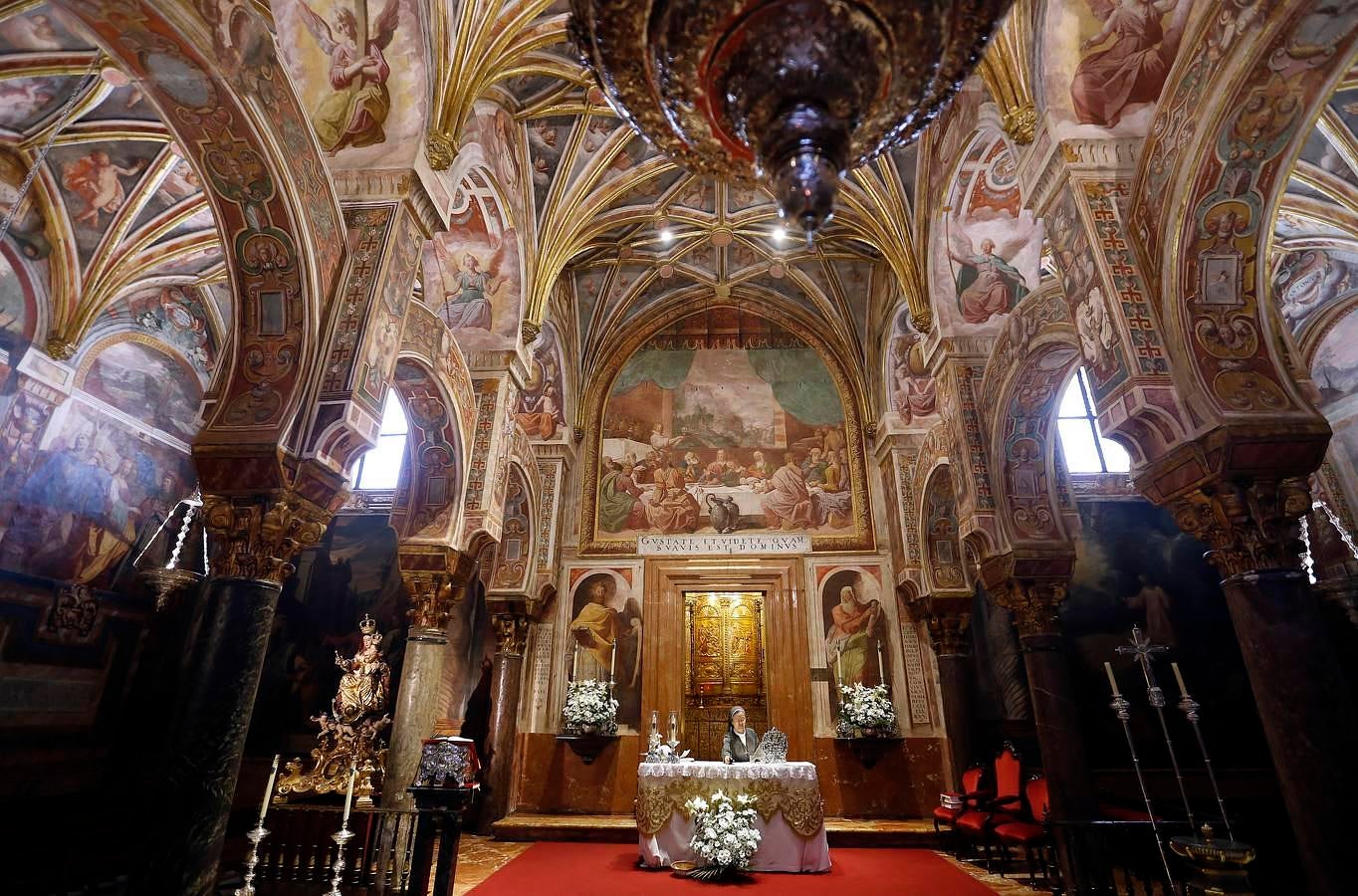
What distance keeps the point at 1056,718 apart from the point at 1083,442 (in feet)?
27.2

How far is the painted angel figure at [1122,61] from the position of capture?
5.20 meters

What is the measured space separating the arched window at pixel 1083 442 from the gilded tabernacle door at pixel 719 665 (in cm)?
695

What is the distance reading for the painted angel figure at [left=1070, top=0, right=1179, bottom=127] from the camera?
5.20m

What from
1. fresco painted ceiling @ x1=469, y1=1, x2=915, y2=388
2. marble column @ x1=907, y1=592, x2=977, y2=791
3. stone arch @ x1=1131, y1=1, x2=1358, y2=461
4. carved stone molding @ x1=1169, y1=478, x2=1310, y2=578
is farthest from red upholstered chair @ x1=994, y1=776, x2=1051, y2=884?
fresco painted ceiling @ x1=469, y1=1, x2=915, y2=388

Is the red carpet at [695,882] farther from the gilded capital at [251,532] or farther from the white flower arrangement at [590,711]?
the gilded capital at [251,532]

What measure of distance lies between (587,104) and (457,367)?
14.5 ft

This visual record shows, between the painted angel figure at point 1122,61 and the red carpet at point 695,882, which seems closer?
the painted angel figure at point 1122,61

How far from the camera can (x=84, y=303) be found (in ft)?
32.0

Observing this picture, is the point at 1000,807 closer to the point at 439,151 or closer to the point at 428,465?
the point at 428,465

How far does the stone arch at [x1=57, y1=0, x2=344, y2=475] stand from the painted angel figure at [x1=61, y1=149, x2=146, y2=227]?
18.7ft

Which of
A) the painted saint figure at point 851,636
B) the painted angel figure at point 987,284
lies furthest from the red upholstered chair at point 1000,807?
the painted angel figure at point 987,284

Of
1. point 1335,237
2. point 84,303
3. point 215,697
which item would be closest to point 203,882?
point 215,697

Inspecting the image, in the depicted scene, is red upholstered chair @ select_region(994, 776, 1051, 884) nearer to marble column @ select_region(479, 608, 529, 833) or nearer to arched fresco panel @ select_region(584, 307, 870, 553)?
arched fresco panel @ select_region(584, 307, 870, 553)

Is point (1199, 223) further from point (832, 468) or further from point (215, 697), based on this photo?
point (832, 468)
